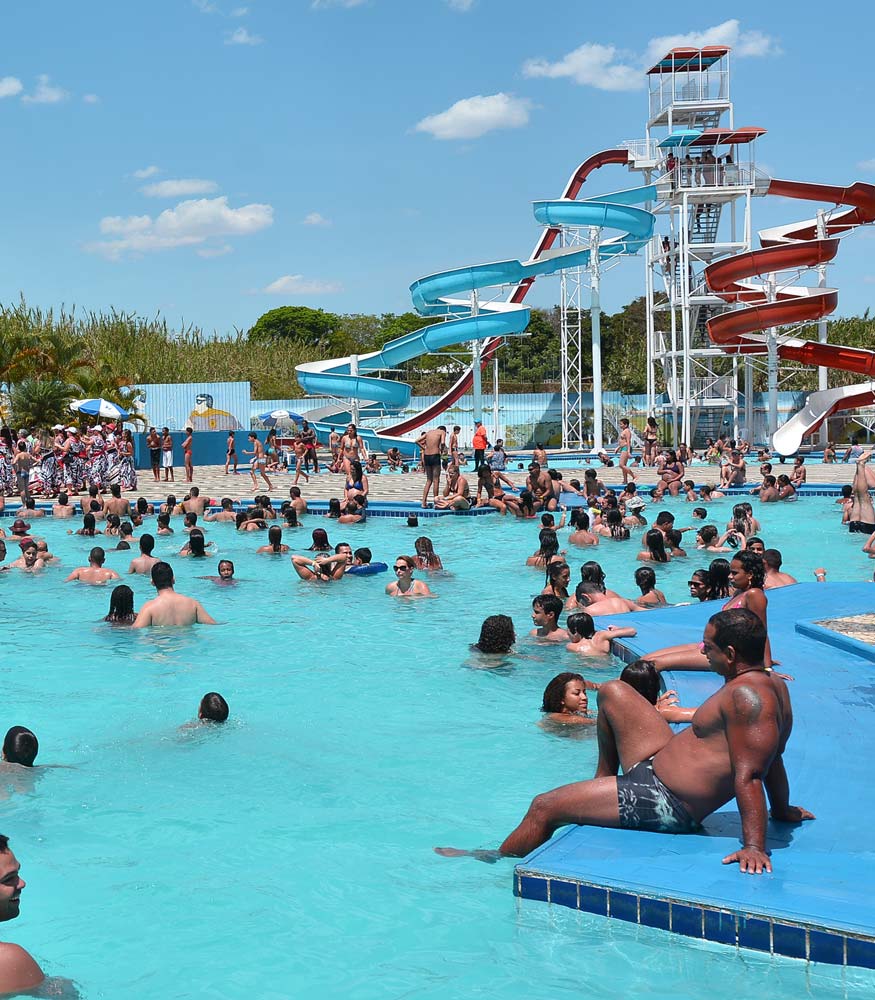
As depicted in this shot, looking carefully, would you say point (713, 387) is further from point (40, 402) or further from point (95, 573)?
point (95, 573)

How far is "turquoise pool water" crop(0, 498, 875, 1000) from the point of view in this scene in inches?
173

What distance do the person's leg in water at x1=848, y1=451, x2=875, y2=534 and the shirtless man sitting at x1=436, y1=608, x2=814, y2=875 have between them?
39.4 feet

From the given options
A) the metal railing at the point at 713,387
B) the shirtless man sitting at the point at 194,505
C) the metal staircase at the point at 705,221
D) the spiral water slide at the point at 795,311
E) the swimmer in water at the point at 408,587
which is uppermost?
the metal staircase at the point at 705,221

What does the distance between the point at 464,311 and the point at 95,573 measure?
74.3 ft

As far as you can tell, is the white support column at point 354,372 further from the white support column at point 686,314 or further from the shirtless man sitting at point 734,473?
the shirtless man sitting at point 734,473

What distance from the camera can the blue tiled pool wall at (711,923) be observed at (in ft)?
12.3

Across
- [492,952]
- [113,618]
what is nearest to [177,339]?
[113,618]

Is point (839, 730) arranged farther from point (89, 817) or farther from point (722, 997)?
point (89, 817)

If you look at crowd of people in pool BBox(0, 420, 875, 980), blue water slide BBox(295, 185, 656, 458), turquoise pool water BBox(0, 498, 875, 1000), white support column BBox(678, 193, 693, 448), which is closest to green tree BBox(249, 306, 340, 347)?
blue water slide BBox(295, 185, 656, 458)

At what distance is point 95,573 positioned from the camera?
1337cm

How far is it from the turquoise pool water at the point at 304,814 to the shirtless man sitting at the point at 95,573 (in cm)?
121

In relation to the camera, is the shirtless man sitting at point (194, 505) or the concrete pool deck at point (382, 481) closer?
the shirtless man sitting at point (194, 505)

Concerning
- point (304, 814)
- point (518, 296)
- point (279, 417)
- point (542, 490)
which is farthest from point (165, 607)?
point (518, 296)

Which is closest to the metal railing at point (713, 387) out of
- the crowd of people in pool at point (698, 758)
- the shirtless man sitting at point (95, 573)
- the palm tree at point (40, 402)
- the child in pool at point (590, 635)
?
the palm tree at point (40, 402)
